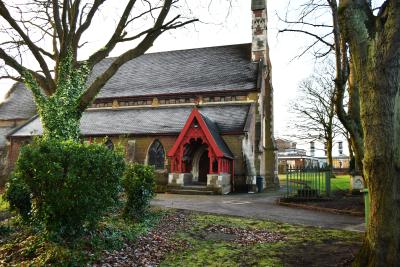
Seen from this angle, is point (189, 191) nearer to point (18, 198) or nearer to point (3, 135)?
point (18, 198)

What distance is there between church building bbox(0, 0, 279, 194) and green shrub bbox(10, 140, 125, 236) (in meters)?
13.6

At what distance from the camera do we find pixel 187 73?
30.1 m

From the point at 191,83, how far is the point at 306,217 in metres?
19.2

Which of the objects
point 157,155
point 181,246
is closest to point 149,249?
point 181,246

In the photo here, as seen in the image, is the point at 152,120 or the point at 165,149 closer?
the point at 165,149

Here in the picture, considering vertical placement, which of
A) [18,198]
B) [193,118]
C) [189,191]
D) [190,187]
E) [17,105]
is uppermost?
[17,105]

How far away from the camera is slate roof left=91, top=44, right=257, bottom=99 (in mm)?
27672

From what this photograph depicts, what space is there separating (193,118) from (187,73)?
9.92 metres

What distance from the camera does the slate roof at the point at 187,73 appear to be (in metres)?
27.7

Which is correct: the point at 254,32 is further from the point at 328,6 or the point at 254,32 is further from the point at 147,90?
the point at 328,6

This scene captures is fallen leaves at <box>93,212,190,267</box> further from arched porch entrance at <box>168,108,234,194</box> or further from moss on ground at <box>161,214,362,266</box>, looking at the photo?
arched porch entrance at <box>168,108,234,194</box>

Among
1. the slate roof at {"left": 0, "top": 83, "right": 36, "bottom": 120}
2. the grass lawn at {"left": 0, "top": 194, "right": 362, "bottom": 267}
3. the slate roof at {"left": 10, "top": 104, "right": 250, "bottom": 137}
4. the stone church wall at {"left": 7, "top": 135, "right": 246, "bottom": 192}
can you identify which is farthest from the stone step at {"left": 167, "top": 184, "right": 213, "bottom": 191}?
the slate roof at {"left": 0, "top": 83, "right": 36, "bottom": 120}

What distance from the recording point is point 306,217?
1121 cm

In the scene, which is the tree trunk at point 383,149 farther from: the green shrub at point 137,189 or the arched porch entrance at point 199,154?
the arched porch entrance at point 199,154
